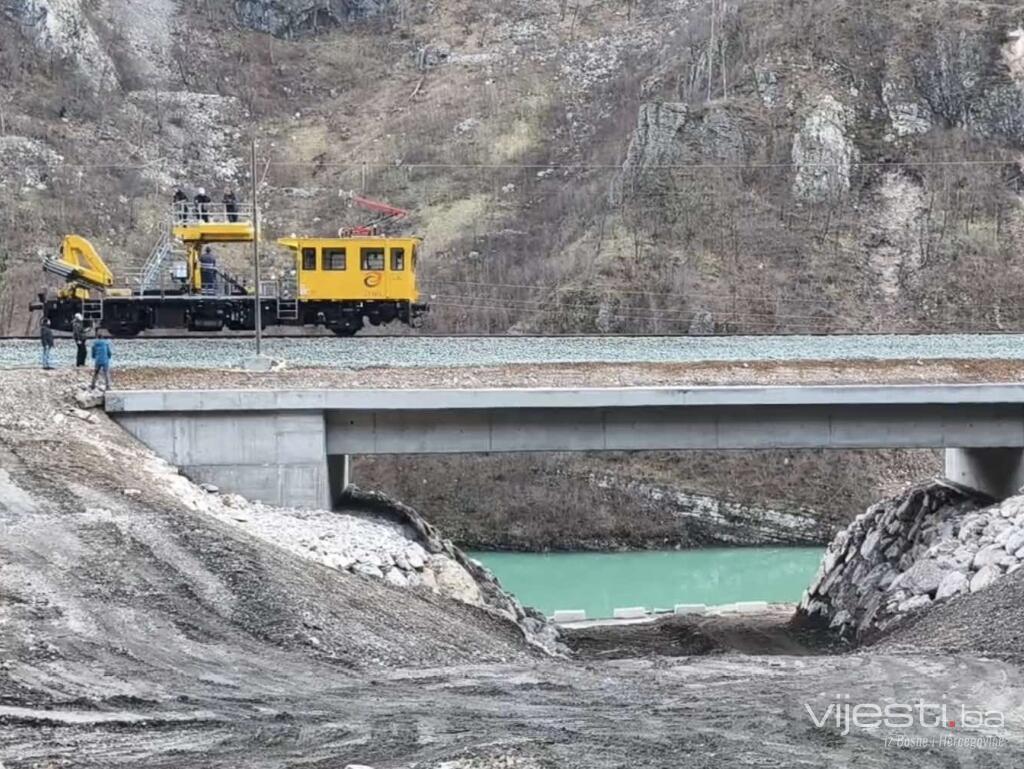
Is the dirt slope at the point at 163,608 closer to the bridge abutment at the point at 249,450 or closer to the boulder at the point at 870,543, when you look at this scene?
the bridge abutment at the point at 249,450

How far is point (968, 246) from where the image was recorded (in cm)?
4903

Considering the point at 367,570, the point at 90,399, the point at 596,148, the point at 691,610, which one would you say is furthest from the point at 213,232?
the point at 596,148

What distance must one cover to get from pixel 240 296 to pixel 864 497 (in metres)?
23.5

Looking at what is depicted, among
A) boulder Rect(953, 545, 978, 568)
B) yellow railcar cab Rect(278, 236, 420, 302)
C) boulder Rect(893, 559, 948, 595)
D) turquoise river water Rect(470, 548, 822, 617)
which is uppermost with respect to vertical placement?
yellow railcar cab Rect(278, 236, 420, 302)

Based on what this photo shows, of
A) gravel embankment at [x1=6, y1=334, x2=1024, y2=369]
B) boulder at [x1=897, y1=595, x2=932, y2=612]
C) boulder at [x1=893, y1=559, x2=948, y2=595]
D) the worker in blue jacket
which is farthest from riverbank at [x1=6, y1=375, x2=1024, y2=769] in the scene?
gravel embankment at [x1=6, y1=334, x2=1024, y2=369]

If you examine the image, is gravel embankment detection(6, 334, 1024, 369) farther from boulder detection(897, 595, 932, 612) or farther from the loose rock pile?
boulder detection(897, 595, 932, 612)

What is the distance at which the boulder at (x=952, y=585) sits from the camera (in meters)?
16.1

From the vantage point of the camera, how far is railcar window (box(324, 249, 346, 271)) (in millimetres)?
27016

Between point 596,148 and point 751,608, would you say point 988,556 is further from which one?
point 596,148

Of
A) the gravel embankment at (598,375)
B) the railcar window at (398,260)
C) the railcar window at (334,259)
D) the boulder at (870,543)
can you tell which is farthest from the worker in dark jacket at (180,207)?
the boulder at (870,543)

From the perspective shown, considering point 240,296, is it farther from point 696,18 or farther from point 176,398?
point 696,18

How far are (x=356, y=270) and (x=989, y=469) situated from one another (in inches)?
585

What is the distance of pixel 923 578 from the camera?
17.4 m

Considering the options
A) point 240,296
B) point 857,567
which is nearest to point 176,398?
point 240,296
